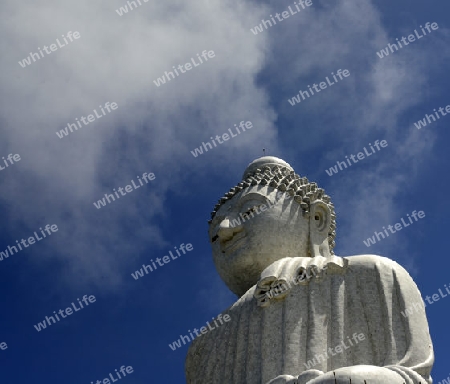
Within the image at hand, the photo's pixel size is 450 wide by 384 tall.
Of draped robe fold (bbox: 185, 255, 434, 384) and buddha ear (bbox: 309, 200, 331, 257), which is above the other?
buddha ear (bbox: 309, 200, 331, 257)

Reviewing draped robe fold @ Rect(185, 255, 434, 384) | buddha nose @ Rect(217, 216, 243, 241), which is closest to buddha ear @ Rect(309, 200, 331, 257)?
draped robe fold @ Rect(185, 255, 434, 384)

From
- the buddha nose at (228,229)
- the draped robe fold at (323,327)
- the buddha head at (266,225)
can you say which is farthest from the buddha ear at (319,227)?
the buddha nose at (228,229)

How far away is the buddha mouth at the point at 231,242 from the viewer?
8.93 metres

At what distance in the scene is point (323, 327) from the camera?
744 centimetres

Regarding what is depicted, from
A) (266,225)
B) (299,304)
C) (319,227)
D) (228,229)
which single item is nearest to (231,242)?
(228,229)

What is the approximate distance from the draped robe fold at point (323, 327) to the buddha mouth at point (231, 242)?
0.78m

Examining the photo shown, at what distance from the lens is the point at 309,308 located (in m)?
7.65

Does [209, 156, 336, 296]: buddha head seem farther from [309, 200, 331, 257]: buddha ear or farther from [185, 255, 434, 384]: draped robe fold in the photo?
[185, 255, 434, 384]: draped robe fold

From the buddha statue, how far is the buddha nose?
1 cm

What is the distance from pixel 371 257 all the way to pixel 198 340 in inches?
89.3

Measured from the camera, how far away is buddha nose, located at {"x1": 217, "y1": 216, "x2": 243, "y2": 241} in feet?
29.3

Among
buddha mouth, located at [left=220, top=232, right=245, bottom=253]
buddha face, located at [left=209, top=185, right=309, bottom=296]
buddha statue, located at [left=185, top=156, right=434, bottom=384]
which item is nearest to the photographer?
buddha statue, located at [left=185, top=156, right=434, bottom=384]

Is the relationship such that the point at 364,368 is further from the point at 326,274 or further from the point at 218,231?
the point at 218,231

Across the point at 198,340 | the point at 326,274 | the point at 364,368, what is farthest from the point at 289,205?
the point at 364,368
